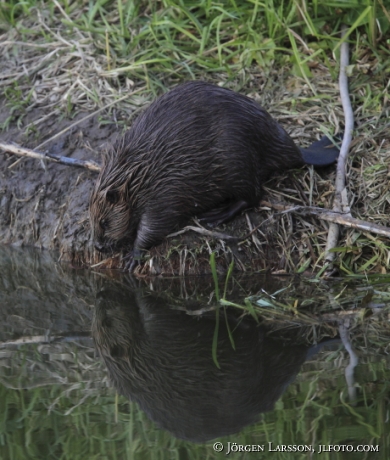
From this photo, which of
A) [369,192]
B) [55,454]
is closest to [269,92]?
[369,192]

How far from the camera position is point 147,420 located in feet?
8.71

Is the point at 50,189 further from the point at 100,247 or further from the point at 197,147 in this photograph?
the point at 197,147

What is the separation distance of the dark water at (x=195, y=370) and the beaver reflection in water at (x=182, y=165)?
0.33 metres

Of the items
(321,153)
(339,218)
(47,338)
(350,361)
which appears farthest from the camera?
(321,153)

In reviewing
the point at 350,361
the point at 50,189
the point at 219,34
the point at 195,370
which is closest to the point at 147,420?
the point at 195,370

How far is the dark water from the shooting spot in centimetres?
251

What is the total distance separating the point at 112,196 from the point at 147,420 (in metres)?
1.71

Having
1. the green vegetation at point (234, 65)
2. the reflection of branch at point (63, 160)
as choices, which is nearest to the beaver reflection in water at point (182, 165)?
the green vegetation at point (234, 65)

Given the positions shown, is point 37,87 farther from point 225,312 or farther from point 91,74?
point 225,312

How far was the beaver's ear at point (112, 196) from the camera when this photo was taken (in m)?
4.16

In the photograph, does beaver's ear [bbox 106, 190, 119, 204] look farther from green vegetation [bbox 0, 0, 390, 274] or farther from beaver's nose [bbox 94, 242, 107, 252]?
green vegetation [bbox 0, 0, 390, 274]

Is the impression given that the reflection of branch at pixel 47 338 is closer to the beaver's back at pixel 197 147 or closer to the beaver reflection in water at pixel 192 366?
the beaver reflection in water at pixel 192 366

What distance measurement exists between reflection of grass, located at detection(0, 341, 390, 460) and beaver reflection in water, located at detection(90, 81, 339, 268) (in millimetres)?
1371

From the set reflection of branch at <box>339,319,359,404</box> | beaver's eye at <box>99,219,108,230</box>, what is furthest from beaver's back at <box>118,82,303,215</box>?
reflection of branch at <box>339,319,359,404</box>
